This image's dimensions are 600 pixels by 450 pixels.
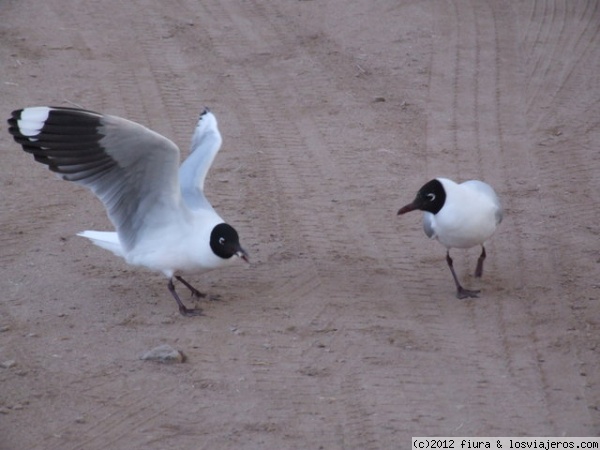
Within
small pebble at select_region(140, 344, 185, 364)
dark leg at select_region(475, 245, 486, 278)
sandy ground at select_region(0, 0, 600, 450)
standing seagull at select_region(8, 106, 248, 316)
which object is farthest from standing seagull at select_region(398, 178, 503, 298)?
small pebble at select_region(140, 344, 185, 364)

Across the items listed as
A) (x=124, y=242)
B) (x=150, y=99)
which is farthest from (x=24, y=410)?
(x=150, y=99)

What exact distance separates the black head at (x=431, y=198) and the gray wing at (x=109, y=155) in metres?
1.47

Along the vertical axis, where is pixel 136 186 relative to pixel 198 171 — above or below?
above

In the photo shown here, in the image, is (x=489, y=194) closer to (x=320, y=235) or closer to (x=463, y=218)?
(x=463, y=218)

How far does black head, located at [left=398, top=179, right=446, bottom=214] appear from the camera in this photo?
6797mm

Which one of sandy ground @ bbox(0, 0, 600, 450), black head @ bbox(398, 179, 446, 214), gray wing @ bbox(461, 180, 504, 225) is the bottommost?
sandy ground @ bbox(0, 0, 600, 450)

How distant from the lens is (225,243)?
6570 millimetres

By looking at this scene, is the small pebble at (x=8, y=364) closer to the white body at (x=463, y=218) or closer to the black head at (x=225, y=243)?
the black head at (x=225, y=243)

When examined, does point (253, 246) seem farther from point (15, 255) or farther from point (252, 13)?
point (252, 13)

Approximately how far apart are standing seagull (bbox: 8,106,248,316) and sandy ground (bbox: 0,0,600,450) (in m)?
0.31

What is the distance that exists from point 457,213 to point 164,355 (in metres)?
2.02

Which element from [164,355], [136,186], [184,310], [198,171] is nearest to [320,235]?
[198,171]

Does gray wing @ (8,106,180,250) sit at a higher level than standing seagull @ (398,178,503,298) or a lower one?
higher

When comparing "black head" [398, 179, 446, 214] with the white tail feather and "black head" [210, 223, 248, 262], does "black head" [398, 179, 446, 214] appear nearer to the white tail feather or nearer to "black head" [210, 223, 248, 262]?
"black head" [210, 223, 248, 262]
